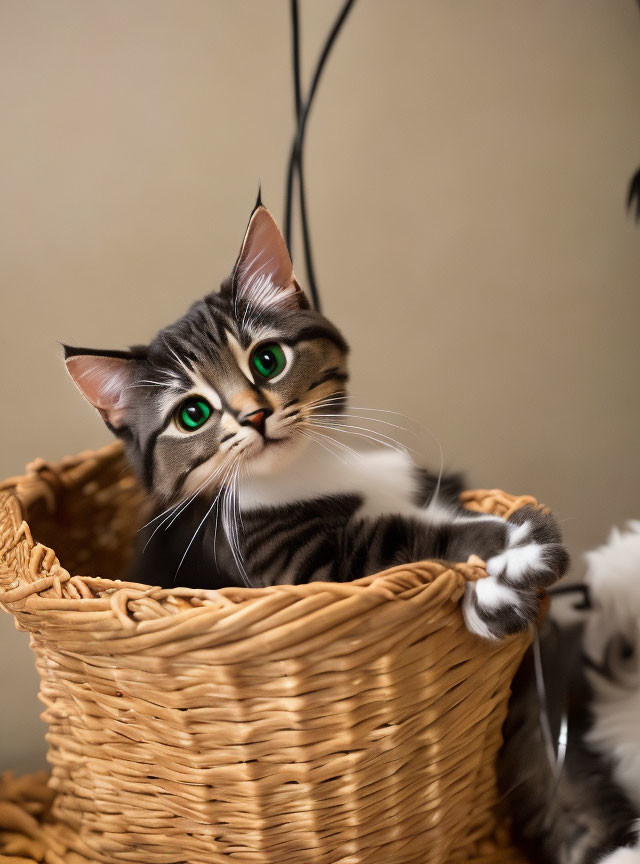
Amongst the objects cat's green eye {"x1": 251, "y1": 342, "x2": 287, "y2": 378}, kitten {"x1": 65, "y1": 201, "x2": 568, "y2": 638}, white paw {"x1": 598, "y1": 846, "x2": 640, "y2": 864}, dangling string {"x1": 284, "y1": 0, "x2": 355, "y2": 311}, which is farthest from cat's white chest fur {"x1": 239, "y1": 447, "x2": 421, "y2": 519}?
dangling string {"x1": 284, "y1": 0, "x2": 355, "y2": 311}

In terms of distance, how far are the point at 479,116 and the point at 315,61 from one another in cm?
37

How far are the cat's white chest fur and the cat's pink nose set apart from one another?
81 mm

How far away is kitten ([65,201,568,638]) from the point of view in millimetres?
845

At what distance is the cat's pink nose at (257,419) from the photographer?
2.73 ft

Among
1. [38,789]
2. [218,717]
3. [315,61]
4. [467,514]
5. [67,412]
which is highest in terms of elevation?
[315,61]

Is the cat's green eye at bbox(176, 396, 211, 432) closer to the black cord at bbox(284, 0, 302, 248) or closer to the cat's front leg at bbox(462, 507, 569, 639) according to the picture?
the cat's front leg at bbox(462, 507, 569, 639)

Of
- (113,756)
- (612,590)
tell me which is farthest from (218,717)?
(612,590)

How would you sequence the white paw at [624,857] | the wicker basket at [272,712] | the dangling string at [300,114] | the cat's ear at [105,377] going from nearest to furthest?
1. the wicker basket at [272,712]
2. the white paw at [624,857]
3. the cat's ear at [105,377]
4. the dangling string at [300,114]

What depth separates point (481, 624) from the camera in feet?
2.27

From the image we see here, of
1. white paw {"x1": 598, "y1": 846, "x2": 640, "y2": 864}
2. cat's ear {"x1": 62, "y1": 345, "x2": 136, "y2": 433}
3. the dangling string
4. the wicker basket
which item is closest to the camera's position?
the wicker basket

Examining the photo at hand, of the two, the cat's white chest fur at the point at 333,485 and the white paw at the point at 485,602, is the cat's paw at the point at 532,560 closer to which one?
the white paw at the point at 485,602

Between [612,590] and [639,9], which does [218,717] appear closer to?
[612,590]

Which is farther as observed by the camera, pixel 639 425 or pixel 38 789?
pixel 639 425

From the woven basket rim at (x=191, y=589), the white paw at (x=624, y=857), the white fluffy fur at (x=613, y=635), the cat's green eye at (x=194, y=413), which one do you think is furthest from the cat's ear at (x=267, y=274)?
the white paw at (x=624, y=857)
